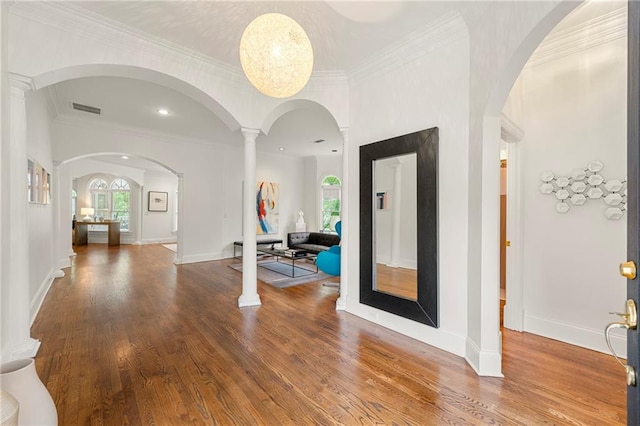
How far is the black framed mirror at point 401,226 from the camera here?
2695 mm

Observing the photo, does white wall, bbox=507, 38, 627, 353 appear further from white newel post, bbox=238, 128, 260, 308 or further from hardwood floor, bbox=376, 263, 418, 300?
white newel post, bbox=238, 128, 260, 308

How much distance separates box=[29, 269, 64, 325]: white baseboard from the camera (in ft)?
10.9

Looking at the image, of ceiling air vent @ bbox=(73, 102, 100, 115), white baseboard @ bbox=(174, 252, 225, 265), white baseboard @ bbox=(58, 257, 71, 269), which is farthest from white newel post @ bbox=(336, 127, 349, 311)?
white baseboard @ bbox=(58, 257, 71, 269)

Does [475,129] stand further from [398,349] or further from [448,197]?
[398,349]

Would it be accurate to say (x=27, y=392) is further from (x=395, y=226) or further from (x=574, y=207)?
(x=574, y=207)

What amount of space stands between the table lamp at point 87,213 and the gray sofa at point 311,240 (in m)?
7.81

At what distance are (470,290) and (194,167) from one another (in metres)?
6.52

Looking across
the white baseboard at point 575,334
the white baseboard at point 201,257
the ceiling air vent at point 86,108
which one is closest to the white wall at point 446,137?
the white baseboard at point 575,334

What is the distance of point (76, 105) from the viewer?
4684mm

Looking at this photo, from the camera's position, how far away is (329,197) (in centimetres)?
904

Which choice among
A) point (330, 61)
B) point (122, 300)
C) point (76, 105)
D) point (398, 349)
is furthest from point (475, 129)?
point (76, 105)

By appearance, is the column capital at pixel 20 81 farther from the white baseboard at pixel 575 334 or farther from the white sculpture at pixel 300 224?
the white sculpture at pixel 300 224

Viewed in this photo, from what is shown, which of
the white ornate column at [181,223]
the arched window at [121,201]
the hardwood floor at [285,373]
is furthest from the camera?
the arched window at [121,201]

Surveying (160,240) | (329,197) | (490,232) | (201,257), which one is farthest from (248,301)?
(160,240)
